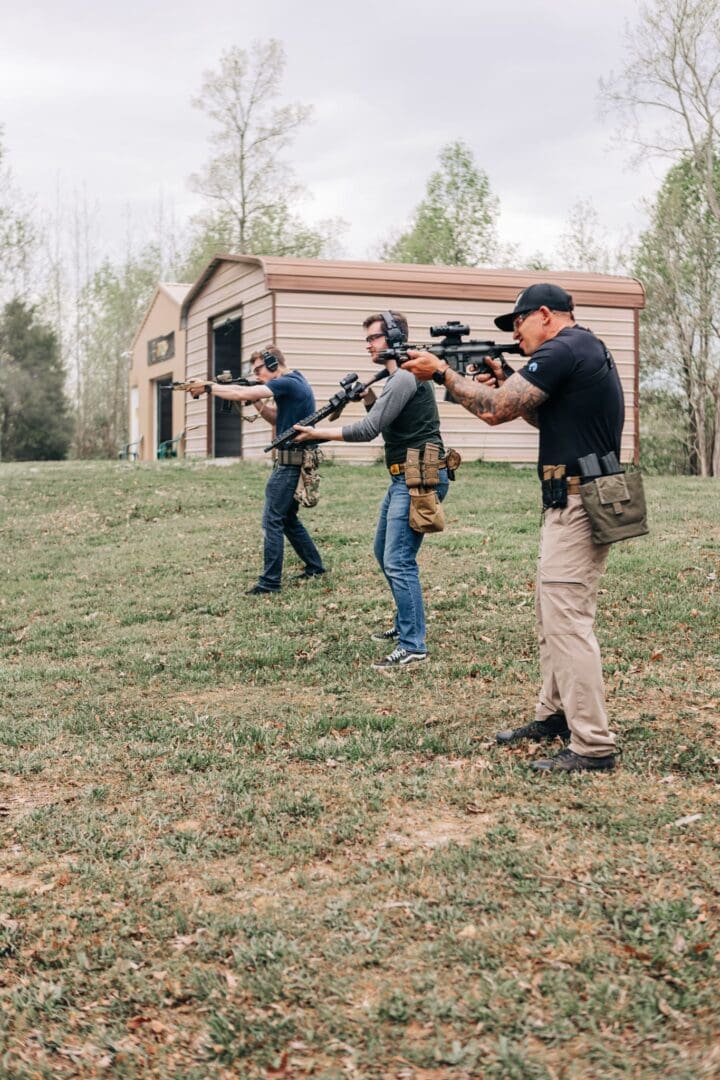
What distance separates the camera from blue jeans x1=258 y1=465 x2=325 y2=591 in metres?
9.79

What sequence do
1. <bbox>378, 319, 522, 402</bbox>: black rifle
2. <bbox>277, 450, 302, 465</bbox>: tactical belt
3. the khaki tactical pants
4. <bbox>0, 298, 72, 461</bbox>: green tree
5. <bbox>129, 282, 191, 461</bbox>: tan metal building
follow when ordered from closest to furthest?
the khaki tactical pants, <bbox>378, 319, 522, 402</bbox>: black rifle, <bbox>277, 450, 302, 465</bbox>: tactical belt, <bbox>129, 282, 191, 461</bbox>: tan metal building, <bbox>0, 298, 72, 461</bbox>: green tree

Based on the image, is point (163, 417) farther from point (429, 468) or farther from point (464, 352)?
point (464, 352)

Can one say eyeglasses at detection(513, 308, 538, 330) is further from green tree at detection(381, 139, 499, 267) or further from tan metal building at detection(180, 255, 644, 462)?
green tree at detection(381, 139, 499, 267)

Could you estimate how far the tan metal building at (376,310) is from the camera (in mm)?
19031

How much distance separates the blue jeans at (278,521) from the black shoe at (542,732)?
4580mm

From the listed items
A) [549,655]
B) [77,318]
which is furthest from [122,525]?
[77,318]

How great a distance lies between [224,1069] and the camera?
306cm

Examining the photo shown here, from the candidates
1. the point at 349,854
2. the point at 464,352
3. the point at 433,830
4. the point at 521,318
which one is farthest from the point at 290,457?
the point at 349,854

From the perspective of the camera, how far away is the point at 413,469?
7250 millimetres

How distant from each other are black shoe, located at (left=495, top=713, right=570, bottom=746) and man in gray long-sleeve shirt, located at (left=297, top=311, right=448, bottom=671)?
1928 millimetres

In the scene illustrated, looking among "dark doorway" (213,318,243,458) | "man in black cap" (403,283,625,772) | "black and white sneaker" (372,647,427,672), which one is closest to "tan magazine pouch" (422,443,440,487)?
"black and white sneaker" (372,647,427,672)

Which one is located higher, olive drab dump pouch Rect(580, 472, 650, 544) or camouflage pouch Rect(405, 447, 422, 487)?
camouflage pouch Rect(405, 447, 422, 487)

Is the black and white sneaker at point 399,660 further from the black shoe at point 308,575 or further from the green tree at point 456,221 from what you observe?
the green tree at point 456,221

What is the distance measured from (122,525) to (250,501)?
197 cm
